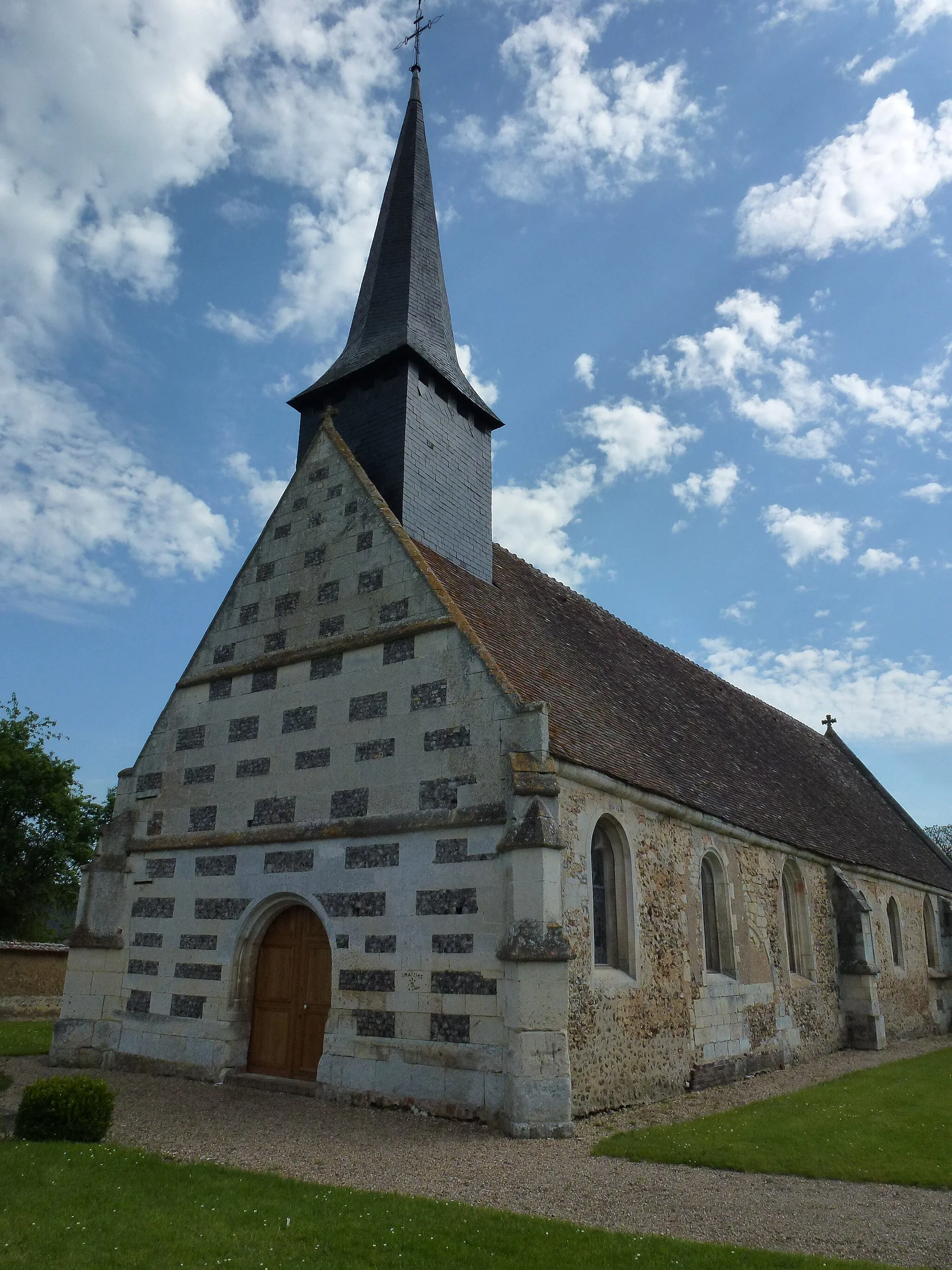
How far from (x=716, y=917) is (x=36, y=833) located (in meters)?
28.2

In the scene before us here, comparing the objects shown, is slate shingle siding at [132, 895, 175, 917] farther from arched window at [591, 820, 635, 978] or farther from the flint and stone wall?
the flint and stone wall

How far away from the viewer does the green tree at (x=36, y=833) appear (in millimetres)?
32312

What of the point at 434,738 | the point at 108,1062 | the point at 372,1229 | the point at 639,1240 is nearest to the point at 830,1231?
the point at 639,1240

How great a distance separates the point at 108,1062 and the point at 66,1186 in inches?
254

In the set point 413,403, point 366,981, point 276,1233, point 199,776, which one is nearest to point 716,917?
point 366,981

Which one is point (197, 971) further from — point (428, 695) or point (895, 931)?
point (895, 931)

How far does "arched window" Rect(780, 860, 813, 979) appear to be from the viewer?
1599 centimetres

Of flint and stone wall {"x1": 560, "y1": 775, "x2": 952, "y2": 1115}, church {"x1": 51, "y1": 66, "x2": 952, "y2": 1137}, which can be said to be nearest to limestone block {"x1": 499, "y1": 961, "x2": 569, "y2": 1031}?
church {"x1": 51, "y1": 66, "x2": 952, "y2": 1137}

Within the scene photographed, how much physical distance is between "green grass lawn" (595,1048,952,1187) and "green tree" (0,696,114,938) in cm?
2830

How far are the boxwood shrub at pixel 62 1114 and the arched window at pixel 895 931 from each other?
59.0 feet

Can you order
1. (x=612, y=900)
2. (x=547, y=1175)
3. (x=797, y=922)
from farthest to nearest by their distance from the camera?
(x=797, y=922) < (x=612, y=900) < (x=547, y=1175)

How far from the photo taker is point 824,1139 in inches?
329

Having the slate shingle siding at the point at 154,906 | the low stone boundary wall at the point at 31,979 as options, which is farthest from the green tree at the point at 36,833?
the slate shingle siding at the point at 154,906

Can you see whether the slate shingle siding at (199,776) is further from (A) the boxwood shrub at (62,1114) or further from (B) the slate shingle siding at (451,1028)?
(A) the boxwood shrub at (62,1114)
